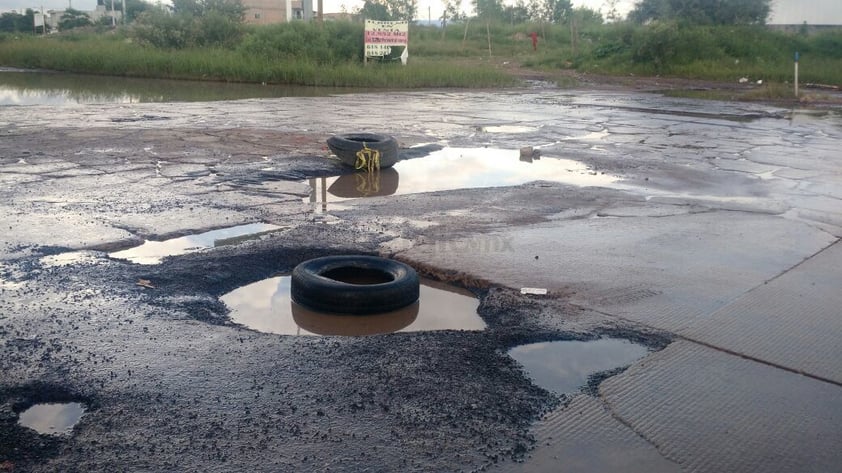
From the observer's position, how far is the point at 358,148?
9.58m

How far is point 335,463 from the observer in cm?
303

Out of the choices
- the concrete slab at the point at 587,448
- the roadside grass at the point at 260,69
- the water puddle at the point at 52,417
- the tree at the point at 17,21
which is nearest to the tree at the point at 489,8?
the tree at the point at 17,21

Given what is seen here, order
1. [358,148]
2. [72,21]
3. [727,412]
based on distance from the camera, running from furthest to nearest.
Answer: [72,21] → [358,148] → [727,412]

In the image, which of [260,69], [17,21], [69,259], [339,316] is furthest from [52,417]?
[17,21]

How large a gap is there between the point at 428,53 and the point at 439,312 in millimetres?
38112

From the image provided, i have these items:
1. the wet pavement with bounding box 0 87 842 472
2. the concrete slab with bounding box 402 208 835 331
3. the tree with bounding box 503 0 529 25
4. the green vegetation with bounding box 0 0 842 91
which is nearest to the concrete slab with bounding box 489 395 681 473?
the wet pavement with bounding box 0 87 842 472

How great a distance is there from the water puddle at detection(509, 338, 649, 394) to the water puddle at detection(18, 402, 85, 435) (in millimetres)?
2143

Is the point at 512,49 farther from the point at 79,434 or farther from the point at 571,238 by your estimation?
the point at 79,434

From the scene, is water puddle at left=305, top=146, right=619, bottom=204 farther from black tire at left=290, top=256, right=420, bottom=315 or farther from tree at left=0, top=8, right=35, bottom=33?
tree at left=0, top=8, right=35, bottom=33

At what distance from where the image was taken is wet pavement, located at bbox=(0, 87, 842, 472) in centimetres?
324

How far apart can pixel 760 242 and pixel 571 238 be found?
1633mm

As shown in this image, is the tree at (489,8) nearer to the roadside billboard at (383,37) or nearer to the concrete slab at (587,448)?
the roadside billboard at (383,37)

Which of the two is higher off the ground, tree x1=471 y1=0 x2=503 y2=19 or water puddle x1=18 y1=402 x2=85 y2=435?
tree x1=471 y1=0 x2=503 y2=19

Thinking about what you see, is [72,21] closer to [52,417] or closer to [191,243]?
[191,243]
